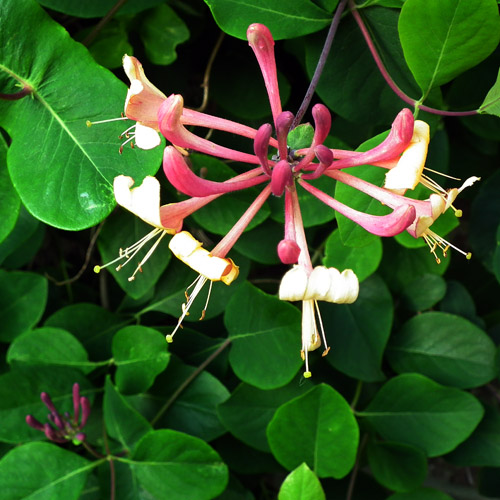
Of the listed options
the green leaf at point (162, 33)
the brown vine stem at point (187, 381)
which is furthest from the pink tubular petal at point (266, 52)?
the brown vine stem at point (187, 381)

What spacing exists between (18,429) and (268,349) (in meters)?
0.38

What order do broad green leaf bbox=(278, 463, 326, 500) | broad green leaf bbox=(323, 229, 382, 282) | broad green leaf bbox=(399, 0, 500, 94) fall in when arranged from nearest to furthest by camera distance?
1. broad green leaf bbox=(399, 0, 500, 94)
2. broad green leaf bbox=(278, 463, 326, 500)
3. broad green leaf bbox=(323, 229, 382, 282)

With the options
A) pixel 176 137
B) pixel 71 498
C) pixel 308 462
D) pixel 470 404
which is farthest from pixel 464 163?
pixel 71 498

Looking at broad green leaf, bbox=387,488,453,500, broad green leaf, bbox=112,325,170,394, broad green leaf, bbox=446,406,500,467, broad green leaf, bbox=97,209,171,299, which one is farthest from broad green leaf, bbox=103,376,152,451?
broad green leaf, bbox=446,406,500,467

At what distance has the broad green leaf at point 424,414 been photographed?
0.89 meters

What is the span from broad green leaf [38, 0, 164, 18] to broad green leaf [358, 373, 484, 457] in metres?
0.63

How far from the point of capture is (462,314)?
1027mm

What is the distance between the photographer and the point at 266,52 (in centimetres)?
59

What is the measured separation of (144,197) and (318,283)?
6.3 inches

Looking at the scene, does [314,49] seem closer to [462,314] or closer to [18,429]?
[462,314]

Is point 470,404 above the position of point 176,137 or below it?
below

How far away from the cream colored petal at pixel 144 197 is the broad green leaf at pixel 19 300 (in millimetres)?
486

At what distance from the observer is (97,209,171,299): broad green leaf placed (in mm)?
908

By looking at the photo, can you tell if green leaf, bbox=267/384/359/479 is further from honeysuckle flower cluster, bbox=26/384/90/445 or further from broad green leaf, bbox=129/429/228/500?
honeysuckle flower cluster, bbox=26/384/90/445
